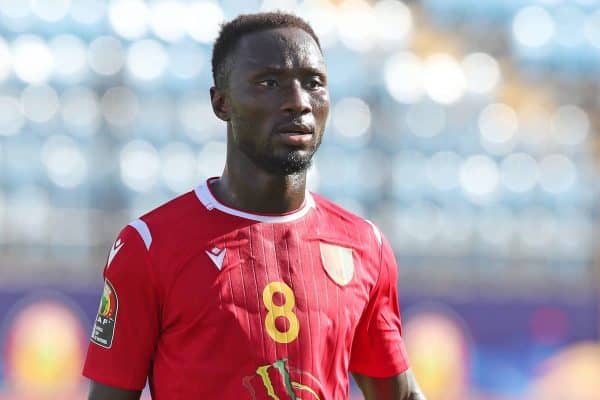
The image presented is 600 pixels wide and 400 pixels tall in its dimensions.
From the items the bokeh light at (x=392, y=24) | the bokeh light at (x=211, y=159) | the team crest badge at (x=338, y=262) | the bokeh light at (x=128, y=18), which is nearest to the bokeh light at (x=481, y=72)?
the bokeh light at (x=392, y=24)

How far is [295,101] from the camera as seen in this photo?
2727 mm

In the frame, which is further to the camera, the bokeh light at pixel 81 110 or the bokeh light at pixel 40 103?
the bokeh light at pixel 40 103

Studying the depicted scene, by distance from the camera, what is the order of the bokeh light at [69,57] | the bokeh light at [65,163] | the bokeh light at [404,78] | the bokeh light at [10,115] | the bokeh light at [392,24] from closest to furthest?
the bokeh light at [65,163] < the bokeh light at [10,115] < the bokeh light at [69,57] < the bokeh light at [404,78] < the bokeh light at [392,24]

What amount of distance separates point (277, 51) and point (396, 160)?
26.3ft

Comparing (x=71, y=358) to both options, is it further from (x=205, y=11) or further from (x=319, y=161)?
A: (x=205, y=11)

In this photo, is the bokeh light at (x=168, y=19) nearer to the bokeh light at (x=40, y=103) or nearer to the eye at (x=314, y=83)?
the bokeh light at (x=40, y=103)

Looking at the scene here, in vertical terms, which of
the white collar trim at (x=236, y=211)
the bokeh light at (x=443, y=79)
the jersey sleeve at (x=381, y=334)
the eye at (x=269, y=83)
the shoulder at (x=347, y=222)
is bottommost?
the jersey sleeve at (x=381, y=334)

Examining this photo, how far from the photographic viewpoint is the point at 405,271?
32.0 feet

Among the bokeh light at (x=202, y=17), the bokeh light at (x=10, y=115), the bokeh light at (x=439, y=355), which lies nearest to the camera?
the bokeh light at (x=439, y=355)

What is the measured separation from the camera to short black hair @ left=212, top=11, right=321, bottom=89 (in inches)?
112

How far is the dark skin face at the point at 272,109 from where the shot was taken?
2.74 metres

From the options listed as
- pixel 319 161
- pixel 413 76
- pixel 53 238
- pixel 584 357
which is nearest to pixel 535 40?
pixel 413 76

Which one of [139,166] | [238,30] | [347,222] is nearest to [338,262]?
[347,222]

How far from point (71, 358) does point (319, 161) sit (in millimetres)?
3091
